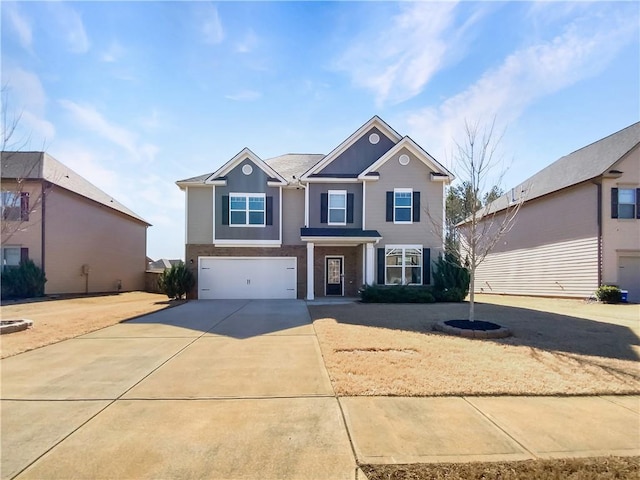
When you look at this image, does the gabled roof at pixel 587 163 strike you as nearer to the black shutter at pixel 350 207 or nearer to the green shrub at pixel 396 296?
the green shrub at pixel 396 296

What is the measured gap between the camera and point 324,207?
1830 cm

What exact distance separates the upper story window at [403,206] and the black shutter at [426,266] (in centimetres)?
161

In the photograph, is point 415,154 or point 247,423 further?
point 415,154

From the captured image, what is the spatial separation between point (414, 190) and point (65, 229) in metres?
20.0

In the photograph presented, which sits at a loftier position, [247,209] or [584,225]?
[247,209]

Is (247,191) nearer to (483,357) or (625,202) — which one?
(483,357)

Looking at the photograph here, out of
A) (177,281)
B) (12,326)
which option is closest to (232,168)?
(177,281)

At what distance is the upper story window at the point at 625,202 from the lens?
17266mm

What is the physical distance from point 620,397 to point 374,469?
416 centimetres

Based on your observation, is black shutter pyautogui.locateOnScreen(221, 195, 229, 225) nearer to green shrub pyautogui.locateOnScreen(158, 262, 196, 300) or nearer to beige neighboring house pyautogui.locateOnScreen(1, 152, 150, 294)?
green shrub pyautogui.locateOnScreen(158, 262, 196, 300)

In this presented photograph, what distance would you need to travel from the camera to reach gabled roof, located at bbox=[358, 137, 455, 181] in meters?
17.8

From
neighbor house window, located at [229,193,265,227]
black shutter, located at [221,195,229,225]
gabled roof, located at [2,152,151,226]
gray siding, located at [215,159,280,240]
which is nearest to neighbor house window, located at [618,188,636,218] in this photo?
gray siding, located at [215,159,280,240]

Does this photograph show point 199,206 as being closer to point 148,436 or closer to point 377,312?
point 377,312

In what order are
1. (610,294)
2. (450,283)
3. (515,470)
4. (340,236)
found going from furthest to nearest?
(340,236), (450,283), (610,294), (515,470)
